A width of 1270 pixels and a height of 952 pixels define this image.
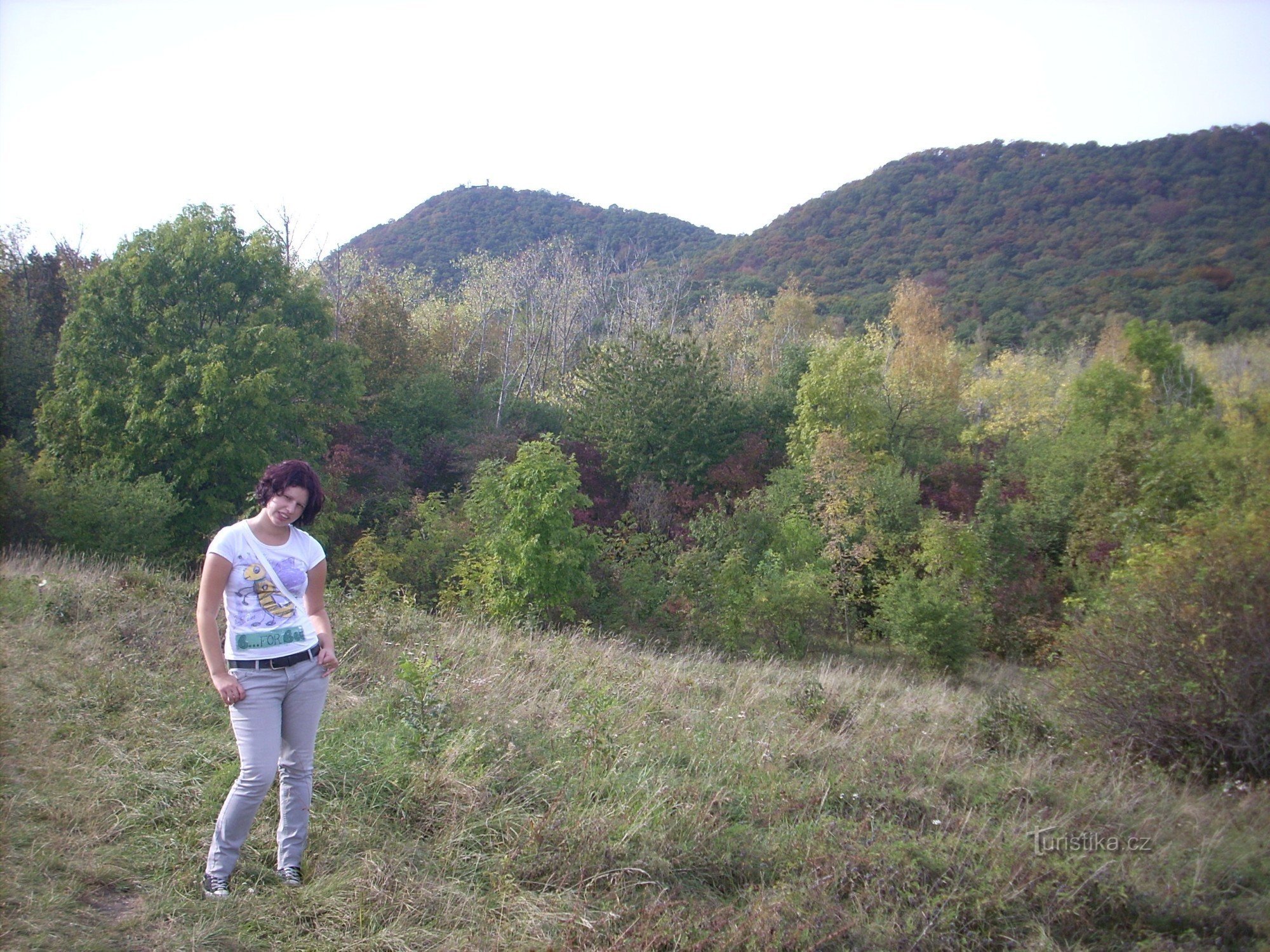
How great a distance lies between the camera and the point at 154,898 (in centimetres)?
309

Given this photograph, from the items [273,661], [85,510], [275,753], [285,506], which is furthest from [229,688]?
[85,510]

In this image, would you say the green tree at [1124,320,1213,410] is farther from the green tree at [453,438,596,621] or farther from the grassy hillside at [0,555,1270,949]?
the grassy hillside at [0,555,1270,949]

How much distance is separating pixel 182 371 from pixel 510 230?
58.8 meters

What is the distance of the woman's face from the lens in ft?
10.8

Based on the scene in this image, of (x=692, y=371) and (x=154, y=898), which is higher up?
(x=692, y=371)

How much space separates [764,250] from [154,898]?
239ft

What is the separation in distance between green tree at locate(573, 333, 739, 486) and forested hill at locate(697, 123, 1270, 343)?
14.7m

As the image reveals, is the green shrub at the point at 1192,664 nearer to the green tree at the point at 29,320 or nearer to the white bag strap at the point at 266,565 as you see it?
the white bag strap at the point at 266,565

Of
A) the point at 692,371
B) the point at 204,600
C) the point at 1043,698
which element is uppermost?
the point at 692,371

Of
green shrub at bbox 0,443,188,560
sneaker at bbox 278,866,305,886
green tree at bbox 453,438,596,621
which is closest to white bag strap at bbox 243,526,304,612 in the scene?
sneaker at bbox 278,866,305,886

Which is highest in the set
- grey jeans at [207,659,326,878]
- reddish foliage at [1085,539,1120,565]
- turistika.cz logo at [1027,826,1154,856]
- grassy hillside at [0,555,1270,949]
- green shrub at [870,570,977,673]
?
grey jeans at [207,659,326,878]

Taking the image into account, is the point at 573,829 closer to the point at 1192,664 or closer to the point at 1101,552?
the point at 1192,664

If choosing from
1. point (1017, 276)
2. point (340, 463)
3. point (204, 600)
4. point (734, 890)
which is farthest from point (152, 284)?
point (1017, 276)

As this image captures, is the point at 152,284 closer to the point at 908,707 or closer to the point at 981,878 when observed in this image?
the point at 908,707
